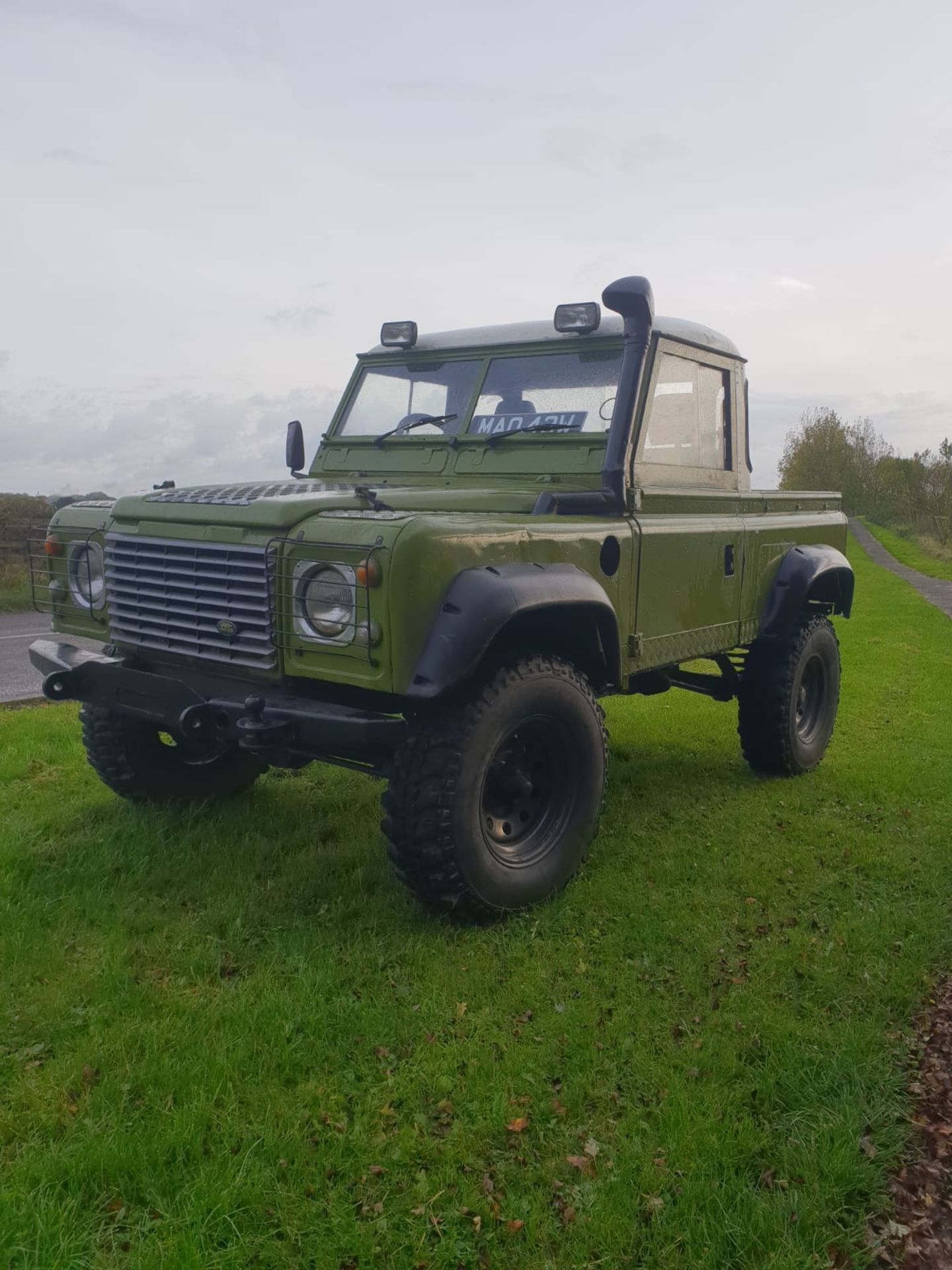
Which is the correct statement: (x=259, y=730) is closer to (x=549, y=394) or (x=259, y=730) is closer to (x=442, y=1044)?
(x=442, y=1044)

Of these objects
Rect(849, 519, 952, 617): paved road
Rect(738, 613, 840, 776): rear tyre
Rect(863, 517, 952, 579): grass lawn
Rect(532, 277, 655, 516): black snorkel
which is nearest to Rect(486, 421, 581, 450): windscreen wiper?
Rect(532, 277, 655, 516): black snorkel

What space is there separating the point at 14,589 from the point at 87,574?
11.5 m

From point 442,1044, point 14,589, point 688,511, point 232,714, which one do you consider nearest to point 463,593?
point 232,714

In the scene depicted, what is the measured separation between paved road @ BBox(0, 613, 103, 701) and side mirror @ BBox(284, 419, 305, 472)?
4.62 ft

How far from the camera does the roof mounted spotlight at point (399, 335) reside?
5.11 metres

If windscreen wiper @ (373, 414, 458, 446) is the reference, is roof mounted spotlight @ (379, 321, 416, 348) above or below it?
above

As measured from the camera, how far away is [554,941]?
11.8 ft

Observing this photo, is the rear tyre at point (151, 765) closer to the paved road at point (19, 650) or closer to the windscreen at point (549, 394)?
the paved road at point (19, 650)

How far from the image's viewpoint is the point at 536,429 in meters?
4.54

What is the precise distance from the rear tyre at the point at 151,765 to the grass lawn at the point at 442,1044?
0.15 metres

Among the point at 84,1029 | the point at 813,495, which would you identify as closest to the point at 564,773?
the point at 84,1029

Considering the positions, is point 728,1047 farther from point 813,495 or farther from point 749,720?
point 813,495

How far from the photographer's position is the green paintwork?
3.20 metres

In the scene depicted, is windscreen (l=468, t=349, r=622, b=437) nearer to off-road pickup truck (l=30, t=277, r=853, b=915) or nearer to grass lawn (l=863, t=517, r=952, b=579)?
off-road pickup truck (l=30, t=277, r=853, b=915)
